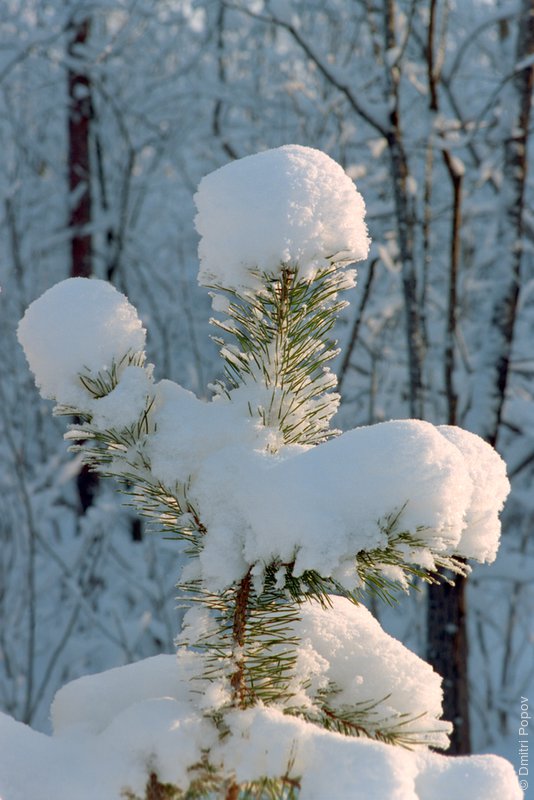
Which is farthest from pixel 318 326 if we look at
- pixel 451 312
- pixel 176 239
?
pixel 176 239

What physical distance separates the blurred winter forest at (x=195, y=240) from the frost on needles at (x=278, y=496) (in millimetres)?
1648

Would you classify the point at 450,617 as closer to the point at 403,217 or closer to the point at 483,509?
the point at 403,217

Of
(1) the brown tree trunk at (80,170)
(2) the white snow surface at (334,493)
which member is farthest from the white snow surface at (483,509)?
(1) the brown tree trunk at (80,170)

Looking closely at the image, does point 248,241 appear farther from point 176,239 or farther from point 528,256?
point 528,256

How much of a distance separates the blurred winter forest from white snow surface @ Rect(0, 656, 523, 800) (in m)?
1.84

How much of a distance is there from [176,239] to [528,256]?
2.96 metres

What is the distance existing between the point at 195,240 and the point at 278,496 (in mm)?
6328

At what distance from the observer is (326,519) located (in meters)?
0.83

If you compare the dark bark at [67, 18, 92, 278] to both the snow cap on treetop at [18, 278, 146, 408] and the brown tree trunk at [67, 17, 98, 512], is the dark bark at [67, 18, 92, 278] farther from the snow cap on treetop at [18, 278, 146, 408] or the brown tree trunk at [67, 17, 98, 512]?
the snow cap on treetop at [18, 278, 146, 408]

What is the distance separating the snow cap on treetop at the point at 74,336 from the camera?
0.98m

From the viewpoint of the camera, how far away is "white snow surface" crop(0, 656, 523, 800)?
2.70ft

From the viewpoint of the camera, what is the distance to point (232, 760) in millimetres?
920

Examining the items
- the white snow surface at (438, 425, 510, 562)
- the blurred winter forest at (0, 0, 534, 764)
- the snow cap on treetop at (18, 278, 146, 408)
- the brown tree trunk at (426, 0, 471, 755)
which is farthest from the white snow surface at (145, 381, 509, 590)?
the brown tree trunk at (426, 0, 471, 755)

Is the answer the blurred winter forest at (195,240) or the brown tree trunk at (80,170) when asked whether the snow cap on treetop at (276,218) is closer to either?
the blurred winter forest at (195,240)
